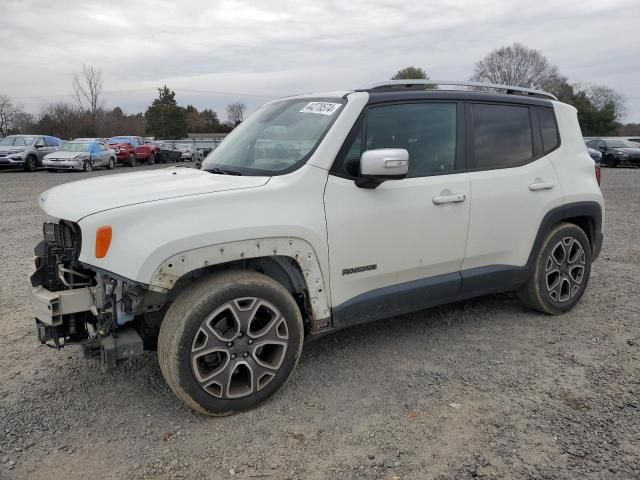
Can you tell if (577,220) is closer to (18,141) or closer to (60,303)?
(60,303)

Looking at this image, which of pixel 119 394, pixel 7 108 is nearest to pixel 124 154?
pixel 119 394

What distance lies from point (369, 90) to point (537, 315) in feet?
8.05

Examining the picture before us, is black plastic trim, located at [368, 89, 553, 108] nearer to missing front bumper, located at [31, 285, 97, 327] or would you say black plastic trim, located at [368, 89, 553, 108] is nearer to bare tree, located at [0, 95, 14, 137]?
missing front bumper, located at [31, 285, 97, 327]

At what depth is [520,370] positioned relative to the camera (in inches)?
140

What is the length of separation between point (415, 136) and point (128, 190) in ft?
6.31

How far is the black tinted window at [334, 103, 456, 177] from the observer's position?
11.3ft

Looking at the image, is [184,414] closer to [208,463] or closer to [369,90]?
[208,463]

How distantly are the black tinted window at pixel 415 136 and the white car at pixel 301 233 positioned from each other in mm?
11

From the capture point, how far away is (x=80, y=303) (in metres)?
2.92

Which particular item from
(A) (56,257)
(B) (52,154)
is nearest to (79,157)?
(B) (52,154)

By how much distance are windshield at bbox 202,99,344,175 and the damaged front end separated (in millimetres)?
1102

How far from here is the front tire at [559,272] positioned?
433 cm

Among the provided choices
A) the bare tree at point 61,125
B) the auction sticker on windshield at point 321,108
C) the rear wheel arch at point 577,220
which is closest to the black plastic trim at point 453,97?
the auction sticker on windshield at point 321,108

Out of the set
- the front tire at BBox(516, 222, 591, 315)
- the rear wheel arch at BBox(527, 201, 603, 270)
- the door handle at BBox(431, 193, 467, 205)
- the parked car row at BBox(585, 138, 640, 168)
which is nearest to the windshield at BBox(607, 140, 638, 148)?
the parked car row at BBox(585, 138, 640, 168)
